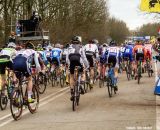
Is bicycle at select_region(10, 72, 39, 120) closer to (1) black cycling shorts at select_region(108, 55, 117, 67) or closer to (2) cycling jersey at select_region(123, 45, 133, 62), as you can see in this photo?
(1) black cycling shorts at select_region(108, 55, 117, 67)

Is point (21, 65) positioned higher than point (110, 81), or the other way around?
point (21, 65)

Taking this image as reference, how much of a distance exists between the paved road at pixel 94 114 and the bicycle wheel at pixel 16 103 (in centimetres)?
16

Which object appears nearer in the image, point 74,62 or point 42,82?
point 74,62

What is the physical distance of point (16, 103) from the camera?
12.7 m

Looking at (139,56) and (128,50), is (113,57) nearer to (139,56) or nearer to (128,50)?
(139,56)

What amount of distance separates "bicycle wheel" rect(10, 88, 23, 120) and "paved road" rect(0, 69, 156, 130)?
16cm

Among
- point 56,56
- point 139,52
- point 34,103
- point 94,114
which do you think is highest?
point 139,52

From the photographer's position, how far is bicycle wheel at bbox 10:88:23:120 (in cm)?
1248

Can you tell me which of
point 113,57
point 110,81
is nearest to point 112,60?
point 113,57

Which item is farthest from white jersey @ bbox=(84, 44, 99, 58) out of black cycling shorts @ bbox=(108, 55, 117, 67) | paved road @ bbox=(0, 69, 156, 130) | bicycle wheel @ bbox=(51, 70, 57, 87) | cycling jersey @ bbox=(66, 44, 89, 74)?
cycling jersey @ bbox=(66, 44, 89, 74)

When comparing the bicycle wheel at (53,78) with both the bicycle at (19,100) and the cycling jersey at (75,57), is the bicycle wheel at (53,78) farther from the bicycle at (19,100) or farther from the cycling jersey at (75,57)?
the bicycle at (19,100)

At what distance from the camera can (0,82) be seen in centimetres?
1517

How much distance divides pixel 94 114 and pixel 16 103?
193 centimetres

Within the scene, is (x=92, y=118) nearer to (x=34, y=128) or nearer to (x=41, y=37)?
(x=34, y=128)
